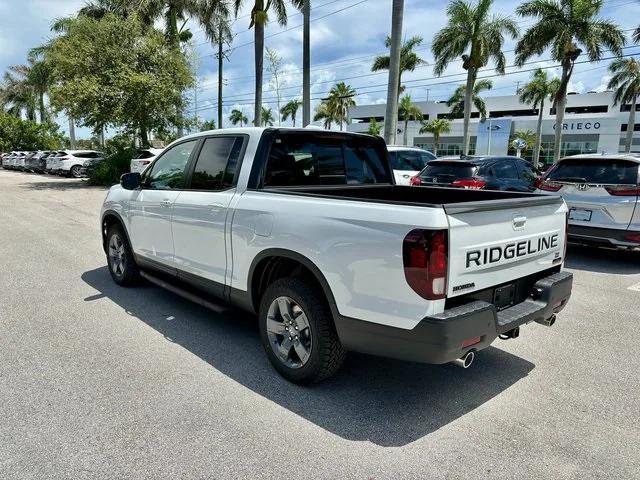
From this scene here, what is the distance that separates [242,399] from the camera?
3.37 m

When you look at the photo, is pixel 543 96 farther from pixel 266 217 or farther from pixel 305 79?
pixel 266 217

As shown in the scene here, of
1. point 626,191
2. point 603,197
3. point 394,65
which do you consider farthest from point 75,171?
point 626,191

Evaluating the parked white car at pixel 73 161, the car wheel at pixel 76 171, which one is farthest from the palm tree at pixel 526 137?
the car wheel at pixel 76 171

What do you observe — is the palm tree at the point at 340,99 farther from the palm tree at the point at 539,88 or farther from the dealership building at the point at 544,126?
the palm tree at the point at 539,88

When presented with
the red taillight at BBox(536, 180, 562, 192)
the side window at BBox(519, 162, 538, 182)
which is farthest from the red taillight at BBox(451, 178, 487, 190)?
the side window at BBox(519, 162, 538, 182)

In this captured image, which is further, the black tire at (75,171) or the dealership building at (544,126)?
the dealership building at (544,126)

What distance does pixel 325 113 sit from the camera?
64.2 metres

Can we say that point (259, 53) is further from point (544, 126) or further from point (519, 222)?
point (544, 126)

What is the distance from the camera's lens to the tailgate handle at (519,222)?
3262 mm

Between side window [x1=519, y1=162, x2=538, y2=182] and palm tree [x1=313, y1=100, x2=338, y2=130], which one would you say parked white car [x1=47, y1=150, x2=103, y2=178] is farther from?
palm tree [x1=313, y1=100, x2=338, y2=130]

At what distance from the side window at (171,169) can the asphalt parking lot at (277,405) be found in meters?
1.34

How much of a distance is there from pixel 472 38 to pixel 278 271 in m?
29.8

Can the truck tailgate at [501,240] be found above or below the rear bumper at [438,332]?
above

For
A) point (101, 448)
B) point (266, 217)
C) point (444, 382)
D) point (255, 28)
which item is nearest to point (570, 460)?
point (444, 382)
